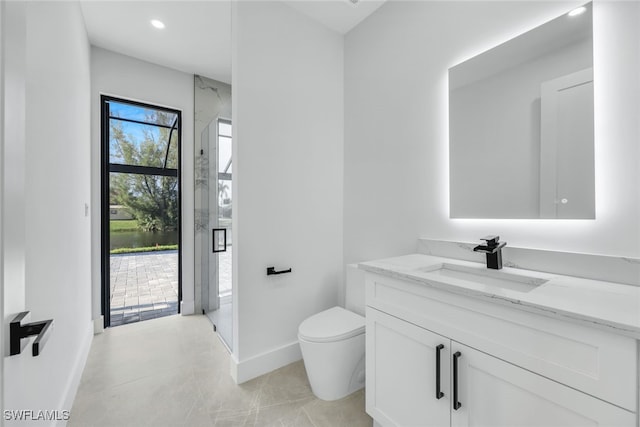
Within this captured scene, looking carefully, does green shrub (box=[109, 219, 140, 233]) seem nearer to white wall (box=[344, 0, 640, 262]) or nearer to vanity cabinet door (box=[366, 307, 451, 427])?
white wall (box=[344, 0, 640, 262])

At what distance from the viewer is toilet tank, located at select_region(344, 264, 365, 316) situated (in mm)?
1977

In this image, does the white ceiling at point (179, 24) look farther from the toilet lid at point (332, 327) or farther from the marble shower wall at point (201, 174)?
the toilet lid at point (332, 327)

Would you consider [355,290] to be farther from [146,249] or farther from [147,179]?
[147,179]

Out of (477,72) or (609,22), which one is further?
(477,72)

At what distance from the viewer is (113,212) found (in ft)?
9.19

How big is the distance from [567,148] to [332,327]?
5.19 ft

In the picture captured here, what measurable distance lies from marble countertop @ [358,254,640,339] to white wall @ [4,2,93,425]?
126 cm

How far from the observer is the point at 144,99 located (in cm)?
289

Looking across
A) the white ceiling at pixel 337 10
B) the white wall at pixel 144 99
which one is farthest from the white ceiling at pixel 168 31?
the white ceiling at pixel 337 10

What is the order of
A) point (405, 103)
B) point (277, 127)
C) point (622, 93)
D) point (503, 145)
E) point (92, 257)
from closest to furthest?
1. point (622, 93)
2. point (503, 145)
3. point (405, 103)
4. point (277, 127)
5. point (92, 257)

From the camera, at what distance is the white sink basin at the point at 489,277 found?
48.9 inches

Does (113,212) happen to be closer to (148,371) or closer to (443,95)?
(148,371)

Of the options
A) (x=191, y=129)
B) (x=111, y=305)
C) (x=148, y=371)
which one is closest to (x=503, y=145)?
(x=148, y=371)

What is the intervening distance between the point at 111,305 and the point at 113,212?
3.26ft
